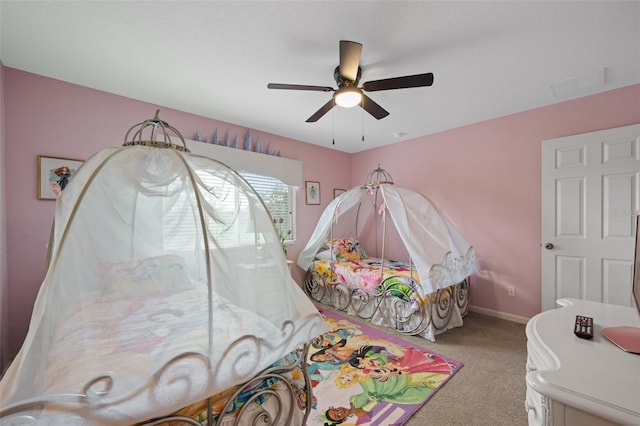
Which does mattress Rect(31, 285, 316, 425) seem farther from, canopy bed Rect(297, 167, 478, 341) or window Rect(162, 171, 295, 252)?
canopy bed Rect(297, 167, 478, 341)

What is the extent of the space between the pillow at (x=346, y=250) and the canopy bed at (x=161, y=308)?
241 cm

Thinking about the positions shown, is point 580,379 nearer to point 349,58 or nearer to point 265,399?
point 265,399

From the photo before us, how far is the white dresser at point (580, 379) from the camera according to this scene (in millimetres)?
730

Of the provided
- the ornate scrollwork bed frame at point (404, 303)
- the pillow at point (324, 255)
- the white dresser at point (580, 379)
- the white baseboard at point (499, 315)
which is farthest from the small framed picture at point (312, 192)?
the white dresser at point (580, 379)

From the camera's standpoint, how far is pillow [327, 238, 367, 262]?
382 centimetres

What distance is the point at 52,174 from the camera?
7.35 ft

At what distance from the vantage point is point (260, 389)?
1.20m

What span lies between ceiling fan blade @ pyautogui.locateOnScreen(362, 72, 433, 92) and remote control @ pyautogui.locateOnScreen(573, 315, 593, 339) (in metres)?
1.53

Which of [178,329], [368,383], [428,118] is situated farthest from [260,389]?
[428,118]

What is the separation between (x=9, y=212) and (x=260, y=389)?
2.57 meters

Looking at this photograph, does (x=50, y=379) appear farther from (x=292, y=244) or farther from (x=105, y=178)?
(x=292, y=244)

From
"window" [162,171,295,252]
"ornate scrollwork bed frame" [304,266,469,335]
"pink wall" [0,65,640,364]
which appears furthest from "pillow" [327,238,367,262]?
"window" [162,171,295,252]

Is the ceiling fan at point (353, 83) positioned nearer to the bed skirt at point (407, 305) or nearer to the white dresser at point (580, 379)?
the white dresser at point (580, 379)

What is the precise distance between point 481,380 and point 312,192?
3.17 metres
